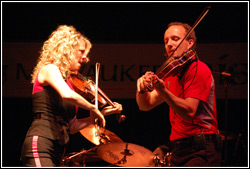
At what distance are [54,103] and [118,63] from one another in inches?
99.5

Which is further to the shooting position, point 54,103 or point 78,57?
point 78,57

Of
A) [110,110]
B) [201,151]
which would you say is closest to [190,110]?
[201,151]

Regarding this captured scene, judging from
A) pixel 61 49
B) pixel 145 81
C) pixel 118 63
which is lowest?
pixel 145 81

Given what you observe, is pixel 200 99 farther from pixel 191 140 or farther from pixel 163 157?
pixel 163 157

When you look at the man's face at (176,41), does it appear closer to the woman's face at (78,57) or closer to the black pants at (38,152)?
the woman's face at (78,57)

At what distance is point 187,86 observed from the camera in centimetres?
243

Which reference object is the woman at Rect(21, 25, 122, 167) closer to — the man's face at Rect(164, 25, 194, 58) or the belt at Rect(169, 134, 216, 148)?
the belt at Rect(169, 134, 216, 148)

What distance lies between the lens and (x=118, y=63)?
15.7 ft

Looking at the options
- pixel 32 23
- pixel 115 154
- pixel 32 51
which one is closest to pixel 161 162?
pixel 115 154

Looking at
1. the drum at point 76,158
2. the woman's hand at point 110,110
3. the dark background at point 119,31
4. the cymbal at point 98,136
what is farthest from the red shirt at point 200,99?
the dark background at point 119,31

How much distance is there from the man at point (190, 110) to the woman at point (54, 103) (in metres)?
0.53

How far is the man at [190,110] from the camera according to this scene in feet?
7.48

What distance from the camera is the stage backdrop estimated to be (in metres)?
4.70

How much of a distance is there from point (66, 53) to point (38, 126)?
0.64 meters
